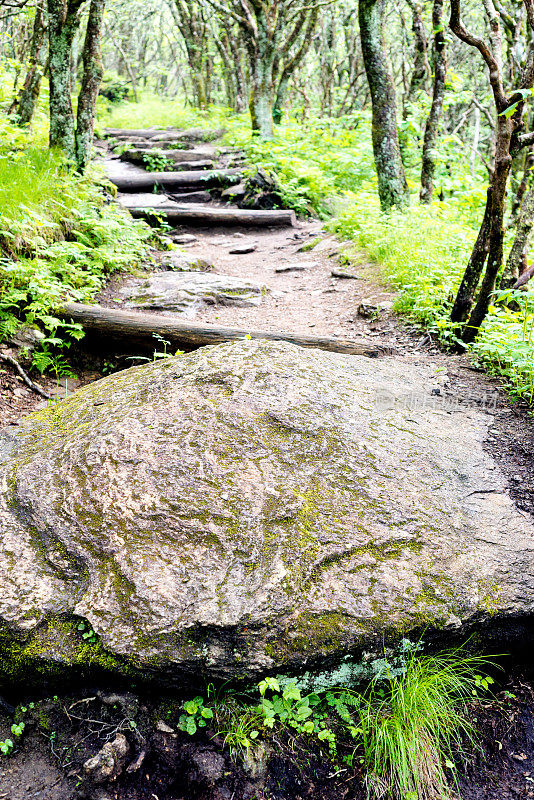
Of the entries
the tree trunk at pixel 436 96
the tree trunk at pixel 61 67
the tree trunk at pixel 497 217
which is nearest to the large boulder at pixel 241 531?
the tree trunk at pixel 497 217

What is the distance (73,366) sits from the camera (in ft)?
16.1

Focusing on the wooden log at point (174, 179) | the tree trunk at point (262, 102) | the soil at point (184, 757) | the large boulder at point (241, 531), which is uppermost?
the tree trunk at point (262, 102)

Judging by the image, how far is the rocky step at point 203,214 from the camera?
35.4 ft

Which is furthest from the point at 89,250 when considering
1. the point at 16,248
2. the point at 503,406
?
the point at 503,406

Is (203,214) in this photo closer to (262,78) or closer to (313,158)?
(313,158)

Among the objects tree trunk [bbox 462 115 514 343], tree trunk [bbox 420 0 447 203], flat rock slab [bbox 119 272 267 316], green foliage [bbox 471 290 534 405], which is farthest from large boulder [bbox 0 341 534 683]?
tree trunk [bbox 420 0 447 203]

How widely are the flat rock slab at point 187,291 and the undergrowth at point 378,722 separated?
4825 millimetres

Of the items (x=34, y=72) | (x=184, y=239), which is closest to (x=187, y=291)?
(x=184, y=239)

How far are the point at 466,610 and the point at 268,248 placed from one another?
359 inches

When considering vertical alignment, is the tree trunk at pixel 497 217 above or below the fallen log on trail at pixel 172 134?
below

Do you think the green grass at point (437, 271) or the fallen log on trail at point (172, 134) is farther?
the fallen log on trail at point (172, 134)

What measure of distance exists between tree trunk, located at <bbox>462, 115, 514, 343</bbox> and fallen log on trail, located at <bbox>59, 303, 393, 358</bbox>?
98cm

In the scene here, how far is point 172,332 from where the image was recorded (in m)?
4.81

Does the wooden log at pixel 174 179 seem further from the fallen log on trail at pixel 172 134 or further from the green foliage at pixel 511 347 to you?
the green foliage at pixel 511 347
